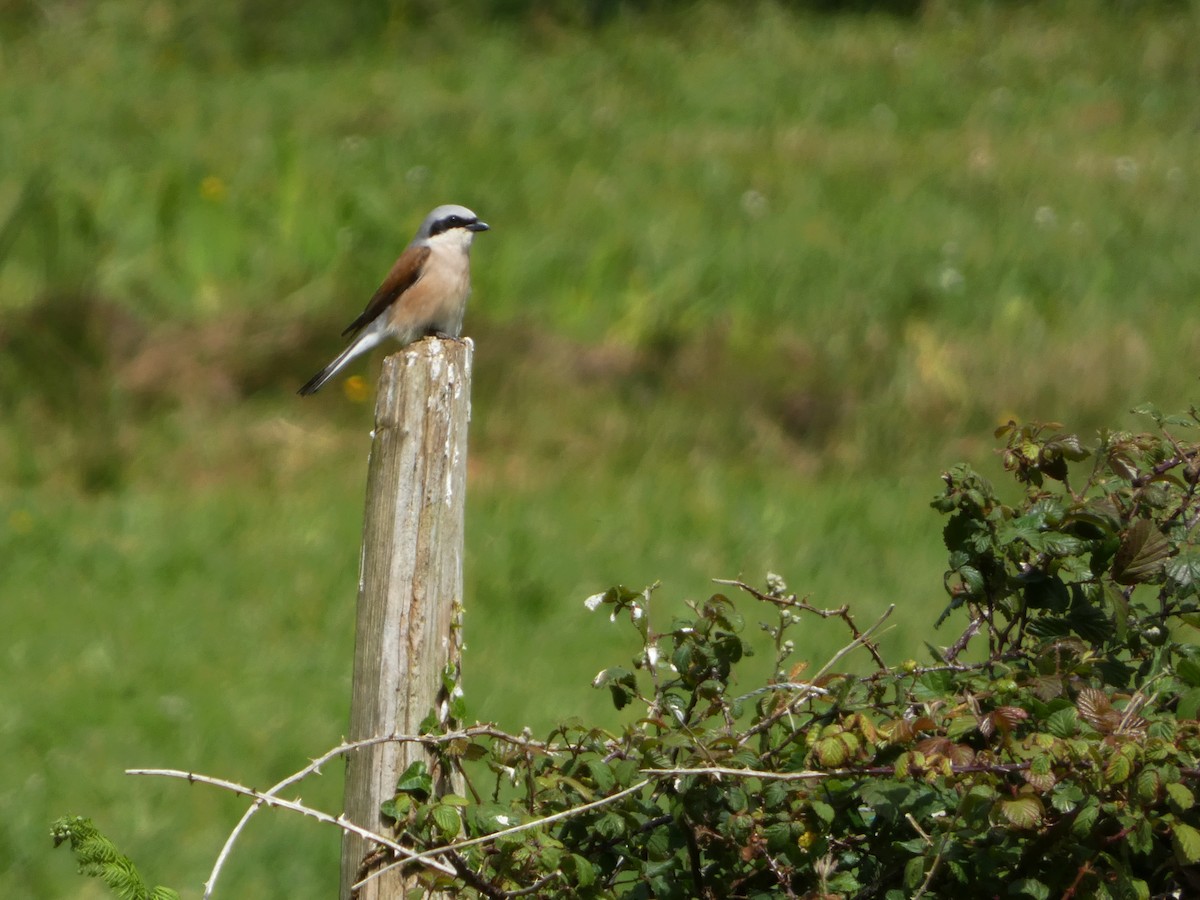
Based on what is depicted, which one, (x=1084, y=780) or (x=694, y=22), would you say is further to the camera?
(x=694, y=22)

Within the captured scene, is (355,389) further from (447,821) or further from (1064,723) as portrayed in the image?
(1064,723)

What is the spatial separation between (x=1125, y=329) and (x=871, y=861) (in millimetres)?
9309

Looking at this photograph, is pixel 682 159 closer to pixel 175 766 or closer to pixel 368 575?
pixel 175 766

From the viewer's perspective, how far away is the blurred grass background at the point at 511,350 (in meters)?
7.29

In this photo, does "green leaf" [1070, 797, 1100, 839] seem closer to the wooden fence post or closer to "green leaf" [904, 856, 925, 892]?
"green leaf" [904, 856, 925, 892]

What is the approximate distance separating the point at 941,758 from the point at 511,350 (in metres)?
8.41

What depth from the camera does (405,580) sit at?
3.03 m

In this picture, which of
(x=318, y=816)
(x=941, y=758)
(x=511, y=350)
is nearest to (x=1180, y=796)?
(x=941, y=758)

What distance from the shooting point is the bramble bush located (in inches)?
95.9

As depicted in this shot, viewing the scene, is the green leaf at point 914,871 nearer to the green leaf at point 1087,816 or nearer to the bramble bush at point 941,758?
the bramble bush at point 941,758

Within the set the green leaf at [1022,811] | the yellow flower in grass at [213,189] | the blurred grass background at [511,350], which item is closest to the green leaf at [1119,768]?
the green leaf at [1022,811]

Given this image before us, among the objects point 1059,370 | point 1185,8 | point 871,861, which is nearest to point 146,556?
point 1059,370

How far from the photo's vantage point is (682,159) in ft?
49.9

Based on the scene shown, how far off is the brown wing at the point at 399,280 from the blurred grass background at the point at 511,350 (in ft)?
5.29
